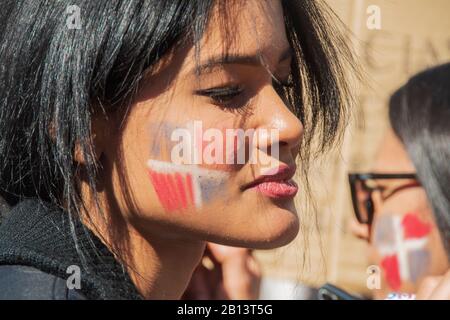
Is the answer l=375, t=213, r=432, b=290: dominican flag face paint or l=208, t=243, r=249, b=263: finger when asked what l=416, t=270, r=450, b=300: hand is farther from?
l=208, t=243, r=249, b=263: finger

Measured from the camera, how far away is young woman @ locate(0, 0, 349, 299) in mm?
1502

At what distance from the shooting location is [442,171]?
6.37 feet

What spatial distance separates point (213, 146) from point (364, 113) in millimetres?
2300

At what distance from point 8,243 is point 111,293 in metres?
0.20

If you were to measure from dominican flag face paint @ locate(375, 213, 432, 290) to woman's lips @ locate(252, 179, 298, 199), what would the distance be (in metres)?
0.88

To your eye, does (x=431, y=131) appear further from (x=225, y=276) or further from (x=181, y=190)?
(x=225, y=276)

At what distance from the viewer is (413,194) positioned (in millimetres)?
2424

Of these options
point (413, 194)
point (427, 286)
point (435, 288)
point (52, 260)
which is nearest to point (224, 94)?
point (52, 260)

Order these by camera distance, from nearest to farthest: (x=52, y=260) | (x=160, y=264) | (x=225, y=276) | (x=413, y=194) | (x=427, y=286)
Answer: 1. (x=52, y=260)
2. (x=160, y=264)
3. (x=427, y=286)
4. (x=413, y=194)
5. (x=225, y=276)

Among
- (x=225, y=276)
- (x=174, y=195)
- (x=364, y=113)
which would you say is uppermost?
(x=364, y=113)

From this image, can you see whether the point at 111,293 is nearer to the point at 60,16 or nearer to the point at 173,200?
the point at 173,200

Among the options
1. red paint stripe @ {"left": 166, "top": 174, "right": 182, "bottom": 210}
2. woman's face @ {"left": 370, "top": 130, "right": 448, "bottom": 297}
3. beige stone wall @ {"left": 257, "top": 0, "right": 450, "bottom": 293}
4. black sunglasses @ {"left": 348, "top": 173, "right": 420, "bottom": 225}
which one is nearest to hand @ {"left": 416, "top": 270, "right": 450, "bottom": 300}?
woman's face @ {"left": 370, "top": 130, "right": 448, "bottom": 297}
